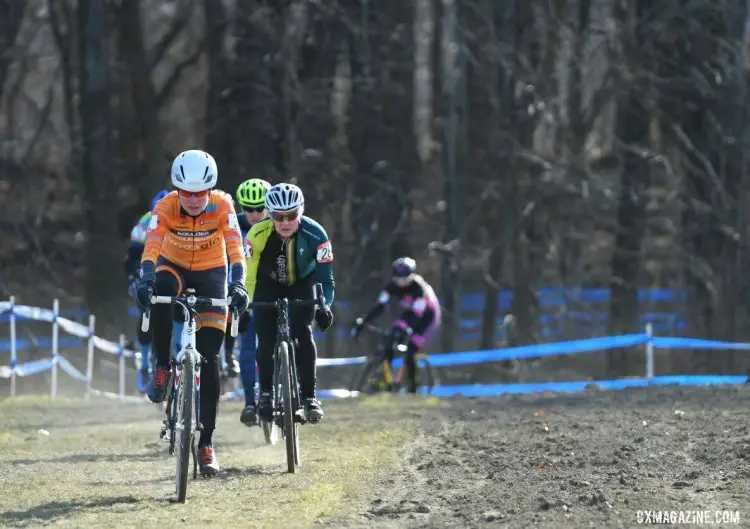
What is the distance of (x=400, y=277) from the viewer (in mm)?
19516

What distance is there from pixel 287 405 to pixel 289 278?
1.01 m

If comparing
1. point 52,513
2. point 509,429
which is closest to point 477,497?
point 52,513

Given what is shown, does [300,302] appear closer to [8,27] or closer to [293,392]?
[293,392]

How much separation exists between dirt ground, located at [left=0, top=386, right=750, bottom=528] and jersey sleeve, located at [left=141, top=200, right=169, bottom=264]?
4.96ft

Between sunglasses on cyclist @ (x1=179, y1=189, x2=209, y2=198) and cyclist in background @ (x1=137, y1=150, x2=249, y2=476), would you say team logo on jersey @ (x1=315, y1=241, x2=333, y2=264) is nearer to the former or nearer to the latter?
cyclist in background @ (x1=137, y1=150, x2=249, y2=476)

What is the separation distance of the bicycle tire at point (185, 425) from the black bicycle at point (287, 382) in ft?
3.92

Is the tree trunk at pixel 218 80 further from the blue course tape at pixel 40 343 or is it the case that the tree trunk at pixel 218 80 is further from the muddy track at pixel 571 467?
the muddy track at pixel 571 467

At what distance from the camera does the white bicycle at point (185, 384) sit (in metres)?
9.48

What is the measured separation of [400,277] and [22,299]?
14.1 meters

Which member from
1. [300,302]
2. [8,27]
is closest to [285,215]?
[300,302]

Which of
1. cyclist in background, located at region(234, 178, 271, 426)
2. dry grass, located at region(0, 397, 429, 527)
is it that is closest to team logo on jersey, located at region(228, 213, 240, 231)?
dry grass, located at region(0, 397, 429, 527)

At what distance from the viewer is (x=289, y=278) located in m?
11.4

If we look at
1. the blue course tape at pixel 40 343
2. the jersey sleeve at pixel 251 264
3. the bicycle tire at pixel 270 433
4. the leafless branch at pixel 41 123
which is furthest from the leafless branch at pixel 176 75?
the jersey sleeve at pixel 251 264

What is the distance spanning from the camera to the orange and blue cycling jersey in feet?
33.2
